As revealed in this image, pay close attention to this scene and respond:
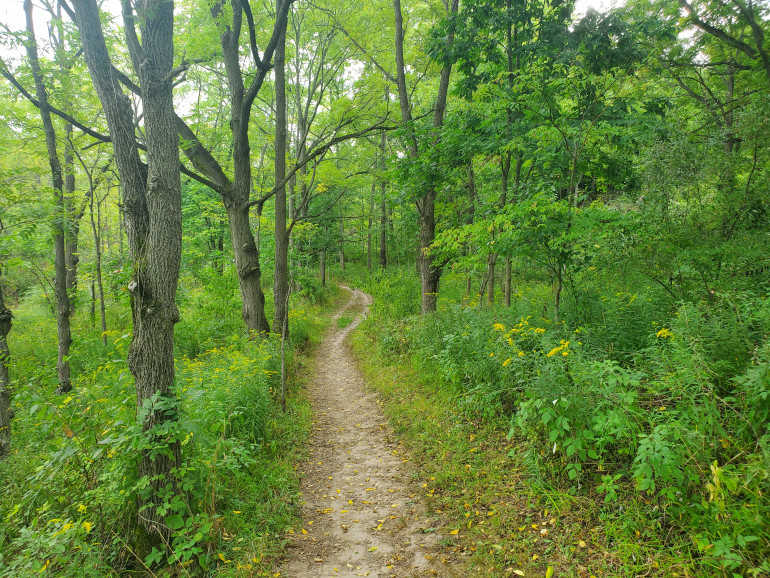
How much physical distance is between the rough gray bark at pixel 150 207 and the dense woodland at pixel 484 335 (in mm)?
24

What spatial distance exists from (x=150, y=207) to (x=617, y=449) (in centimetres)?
564

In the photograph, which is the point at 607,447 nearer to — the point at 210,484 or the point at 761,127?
the point at 210,484

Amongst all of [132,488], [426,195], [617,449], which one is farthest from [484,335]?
[132,488]

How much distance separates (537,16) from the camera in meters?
7.50

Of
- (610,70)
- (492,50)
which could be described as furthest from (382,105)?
(610,70)

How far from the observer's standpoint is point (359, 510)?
4.68 metres

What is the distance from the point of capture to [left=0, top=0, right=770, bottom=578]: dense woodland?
330 centimetres

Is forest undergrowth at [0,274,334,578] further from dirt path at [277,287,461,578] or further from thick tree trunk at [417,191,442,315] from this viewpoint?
thick tree trunk at [417,191,442,315]

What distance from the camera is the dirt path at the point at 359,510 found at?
12.3 ft

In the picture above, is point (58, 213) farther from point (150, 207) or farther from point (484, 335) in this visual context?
point (484, 335)

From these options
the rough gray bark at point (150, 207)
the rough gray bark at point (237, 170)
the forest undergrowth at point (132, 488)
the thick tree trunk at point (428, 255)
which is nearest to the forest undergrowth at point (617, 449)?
the forest undergrowth at point (132, 488)

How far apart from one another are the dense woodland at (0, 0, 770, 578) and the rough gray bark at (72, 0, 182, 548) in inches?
1.0

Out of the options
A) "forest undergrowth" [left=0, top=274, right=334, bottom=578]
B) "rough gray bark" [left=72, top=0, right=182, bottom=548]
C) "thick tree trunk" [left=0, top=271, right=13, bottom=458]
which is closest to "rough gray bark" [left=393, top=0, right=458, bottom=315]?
"forest undergrowth" [left=0, top=274, right=334, bottom=578]

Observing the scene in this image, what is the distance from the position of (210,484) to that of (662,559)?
14.1 feet
